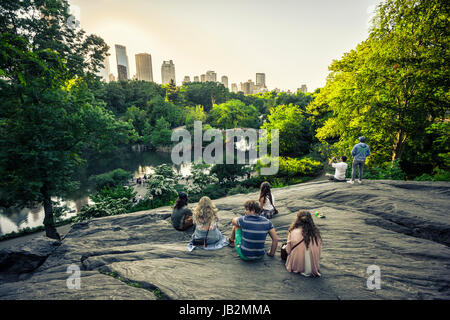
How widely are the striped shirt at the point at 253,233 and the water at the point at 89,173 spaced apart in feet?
42.3

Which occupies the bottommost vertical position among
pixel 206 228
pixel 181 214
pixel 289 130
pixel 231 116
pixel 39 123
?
pixel 181 214

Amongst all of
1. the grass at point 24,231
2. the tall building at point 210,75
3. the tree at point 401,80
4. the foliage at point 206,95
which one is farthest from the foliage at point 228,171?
the tall building at point 210,75

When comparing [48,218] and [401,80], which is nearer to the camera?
[401,80]

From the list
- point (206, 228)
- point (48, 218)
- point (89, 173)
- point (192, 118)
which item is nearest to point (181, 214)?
point (206, 228)

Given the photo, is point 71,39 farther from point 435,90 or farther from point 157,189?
point 435,90

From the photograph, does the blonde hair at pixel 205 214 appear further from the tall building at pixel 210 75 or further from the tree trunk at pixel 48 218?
the tall building at pixel 210 75

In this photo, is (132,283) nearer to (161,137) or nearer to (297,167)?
(297,167)

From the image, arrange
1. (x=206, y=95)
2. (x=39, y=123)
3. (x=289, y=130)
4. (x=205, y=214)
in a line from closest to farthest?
1. (x=205, y=214)
2. (x=39, y=123)
3. (x=289, y=130)
4. (x=206, y=95)

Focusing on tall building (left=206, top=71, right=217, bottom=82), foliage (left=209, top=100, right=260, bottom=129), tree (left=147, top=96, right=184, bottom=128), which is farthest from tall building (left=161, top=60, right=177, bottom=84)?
foliage (left=209, top=100, right=260, bottom=129)

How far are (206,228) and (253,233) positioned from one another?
128 cm

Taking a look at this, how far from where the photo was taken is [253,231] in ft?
11.7

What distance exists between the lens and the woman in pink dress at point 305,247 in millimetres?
3248

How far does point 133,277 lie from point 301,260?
2.93 metres

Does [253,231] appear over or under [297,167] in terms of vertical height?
over
